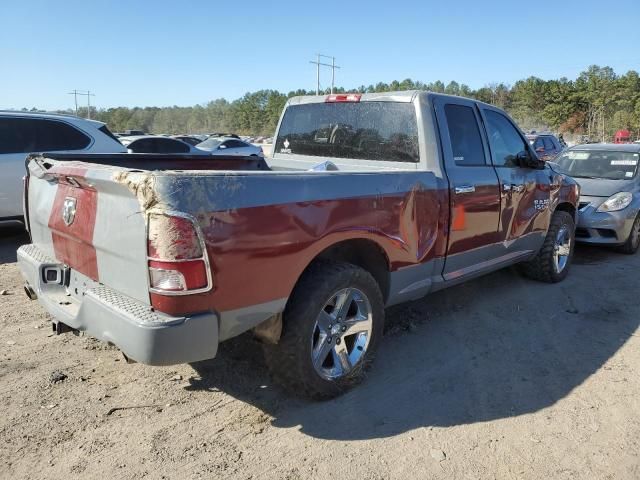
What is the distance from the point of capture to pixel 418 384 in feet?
11.2

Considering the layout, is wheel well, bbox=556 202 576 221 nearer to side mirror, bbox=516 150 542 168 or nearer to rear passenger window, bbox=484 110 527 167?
side mirror, bbox=516 150 542 168

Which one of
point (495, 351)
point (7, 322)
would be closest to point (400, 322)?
point (495, 351)

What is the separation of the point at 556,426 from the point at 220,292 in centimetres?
211

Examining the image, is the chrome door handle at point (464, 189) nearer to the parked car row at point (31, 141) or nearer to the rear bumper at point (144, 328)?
the rear bumper at point (144, 328)

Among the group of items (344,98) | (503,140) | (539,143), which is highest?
(344,98)

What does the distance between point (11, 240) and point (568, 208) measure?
741 cm

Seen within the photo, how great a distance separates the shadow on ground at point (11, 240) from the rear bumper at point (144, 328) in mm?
4258

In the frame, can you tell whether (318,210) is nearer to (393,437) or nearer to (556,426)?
(393,437)

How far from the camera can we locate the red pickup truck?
2.40 meters

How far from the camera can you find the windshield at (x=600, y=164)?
306 inches

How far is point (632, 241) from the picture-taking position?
23.9 feet

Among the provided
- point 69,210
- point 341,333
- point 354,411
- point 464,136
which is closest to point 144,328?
point 69,210

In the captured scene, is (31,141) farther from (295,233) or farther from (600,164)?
(600,164)

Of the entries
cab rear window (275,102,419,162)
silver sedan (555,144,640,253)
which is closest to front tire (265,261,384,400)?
cab rear window (275,102,419,162)
